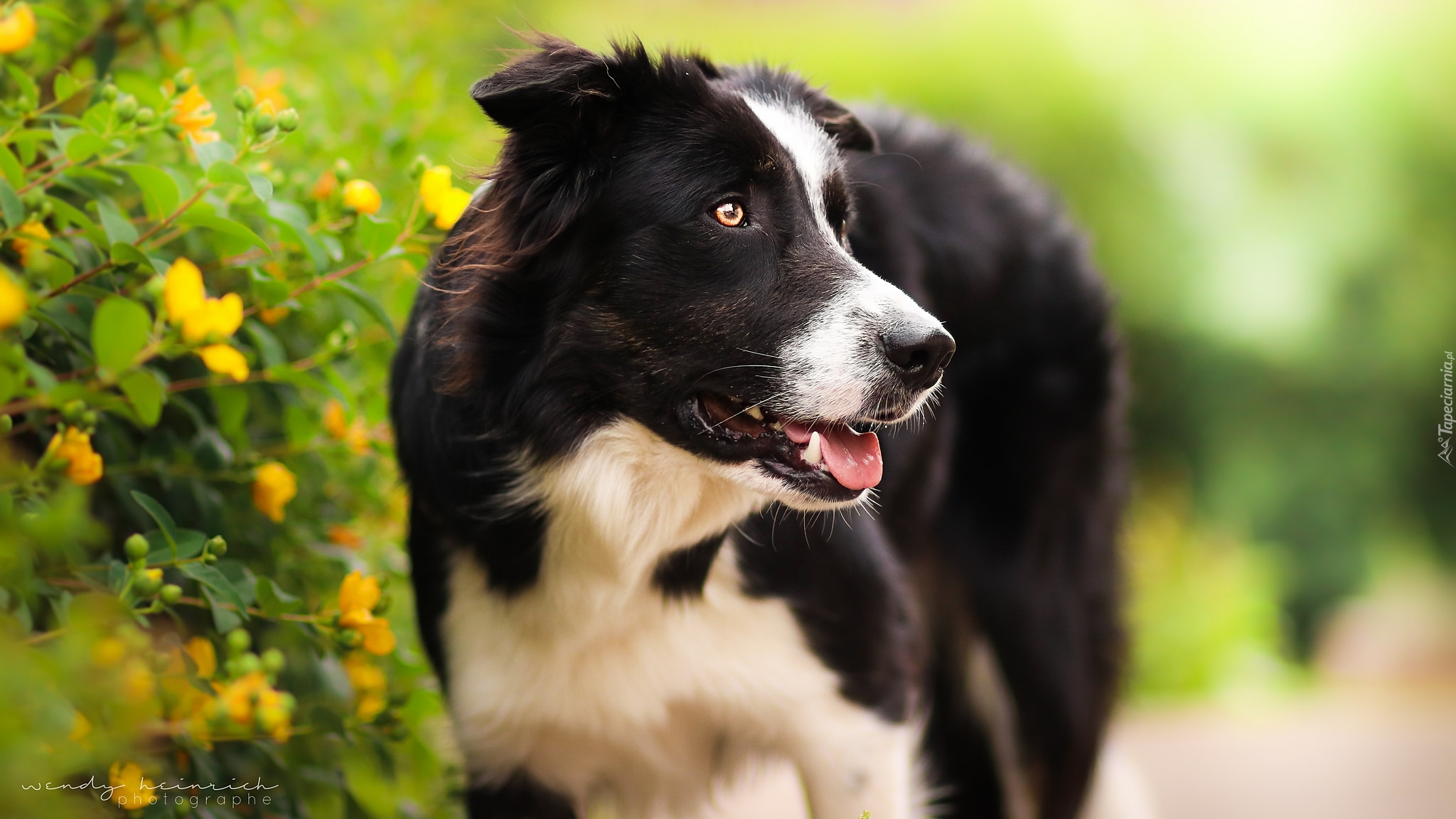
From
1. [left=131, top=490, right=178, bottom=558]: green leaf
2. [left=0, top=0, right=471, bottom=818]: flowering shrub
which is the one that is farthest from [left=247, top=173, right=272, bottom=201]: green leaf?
[left=131, top=490, right=178, bottom=558]: green leaf

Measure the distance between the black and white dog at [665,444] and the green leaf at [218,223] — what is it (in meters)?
0.42

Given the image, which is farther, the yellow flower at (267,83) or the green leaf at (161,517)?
the yellow flower at (267,83)

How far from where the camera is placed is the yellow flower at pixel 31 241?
1.73 metres

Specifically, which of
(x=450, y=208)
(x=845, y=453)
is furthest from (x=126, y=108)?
(x=845, y=453)

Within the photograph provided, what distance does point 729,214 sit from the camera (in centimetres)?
214

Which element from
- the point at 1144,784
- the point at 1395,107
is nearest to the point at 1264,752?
the point at 1144,784

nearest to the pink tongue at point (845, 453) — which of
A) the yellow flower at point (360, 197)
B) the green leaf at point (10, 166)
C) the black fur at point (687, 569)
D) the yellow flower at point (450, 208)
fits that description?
the black fur at point (687, 569)

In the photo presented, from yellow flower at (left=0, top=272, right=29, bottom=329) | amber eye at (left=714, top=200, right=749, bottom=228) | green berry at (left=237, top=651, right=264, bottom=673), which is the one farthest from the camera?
amber eye at (left=714, top=200, right=749, bottom=228)

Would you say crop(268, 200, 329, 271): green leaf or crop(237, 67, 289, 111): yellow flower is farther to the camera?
crop(237, 67, 289, 111): yellow flower

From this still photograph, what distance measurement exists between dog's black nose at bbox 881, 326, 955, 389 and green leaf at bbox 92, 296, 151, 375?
3.56 feet

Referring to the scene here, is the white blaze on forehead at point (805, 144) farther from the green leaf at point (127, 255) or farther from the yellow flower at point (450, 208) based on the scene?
the green leaf at point (127, 255)

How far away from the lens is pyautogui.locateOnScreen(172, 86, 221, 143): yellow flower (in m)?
1.92

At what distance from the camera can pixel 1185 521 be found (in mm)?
7441

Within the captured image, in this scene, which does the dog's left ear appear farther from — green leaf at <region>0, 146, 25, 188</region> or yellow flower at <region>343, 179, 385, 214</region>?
green leaf at <region>0, 146, 25, 188</region>
